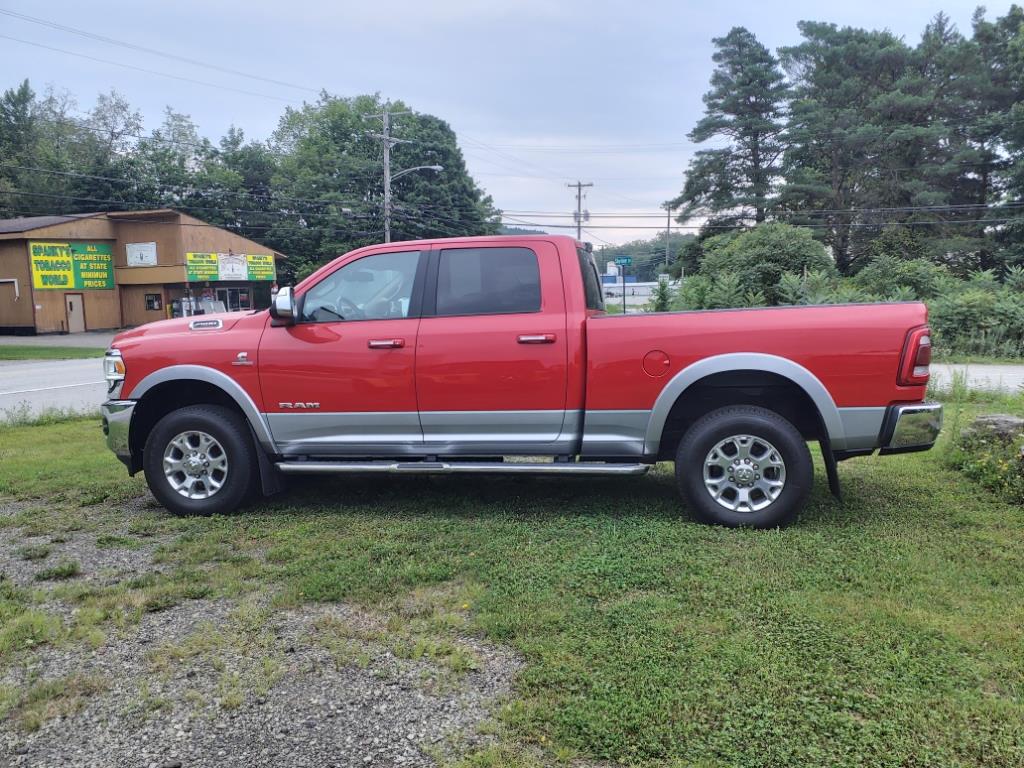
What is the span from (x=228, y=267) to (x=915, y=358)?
42.6 meters

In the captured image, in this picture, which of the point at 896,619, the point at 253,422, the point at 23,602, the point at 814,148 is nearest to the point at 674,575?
the point at 896,619

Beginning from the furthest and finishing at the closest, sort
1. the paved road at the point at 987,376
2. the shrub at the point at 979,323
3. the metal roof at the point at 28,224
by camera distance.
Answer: the metal roof at the point at 28,224 < the shrub at the point at 979,323 < the paved road at the point at 987,376

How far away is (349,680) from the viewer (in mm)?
3254

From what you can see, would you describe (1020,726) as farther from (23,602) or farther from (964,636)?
(23,602)

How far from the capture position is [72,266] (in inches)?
1510

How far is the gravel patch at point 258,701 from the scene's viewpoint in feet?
9.14

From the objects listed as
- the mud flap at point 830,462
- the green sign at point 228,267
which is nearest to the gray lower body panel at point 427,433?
the mud flap at point 830,462

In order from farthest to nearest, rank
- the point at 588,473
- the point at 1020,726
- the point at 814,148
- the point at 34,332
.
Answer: the point at 814,148, the point at 34,332, the point at 588,473, the point at 1020,726

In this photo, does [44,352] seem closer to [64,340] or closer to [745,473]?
[64,340]

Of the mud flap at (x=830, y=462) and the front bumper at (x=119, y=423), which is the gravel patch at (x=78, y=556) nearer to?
the front bumper at (x=119, y=423)

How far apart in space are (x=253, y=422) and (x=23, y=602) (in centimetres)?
183

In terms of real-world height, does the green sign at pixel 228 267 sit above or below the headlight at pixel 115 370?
above

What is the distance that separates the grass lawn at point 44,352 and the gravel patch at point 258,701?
24.5 metres

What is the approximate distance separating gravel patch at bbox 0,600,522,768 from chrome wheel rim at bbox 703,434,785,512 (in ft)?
7.23
